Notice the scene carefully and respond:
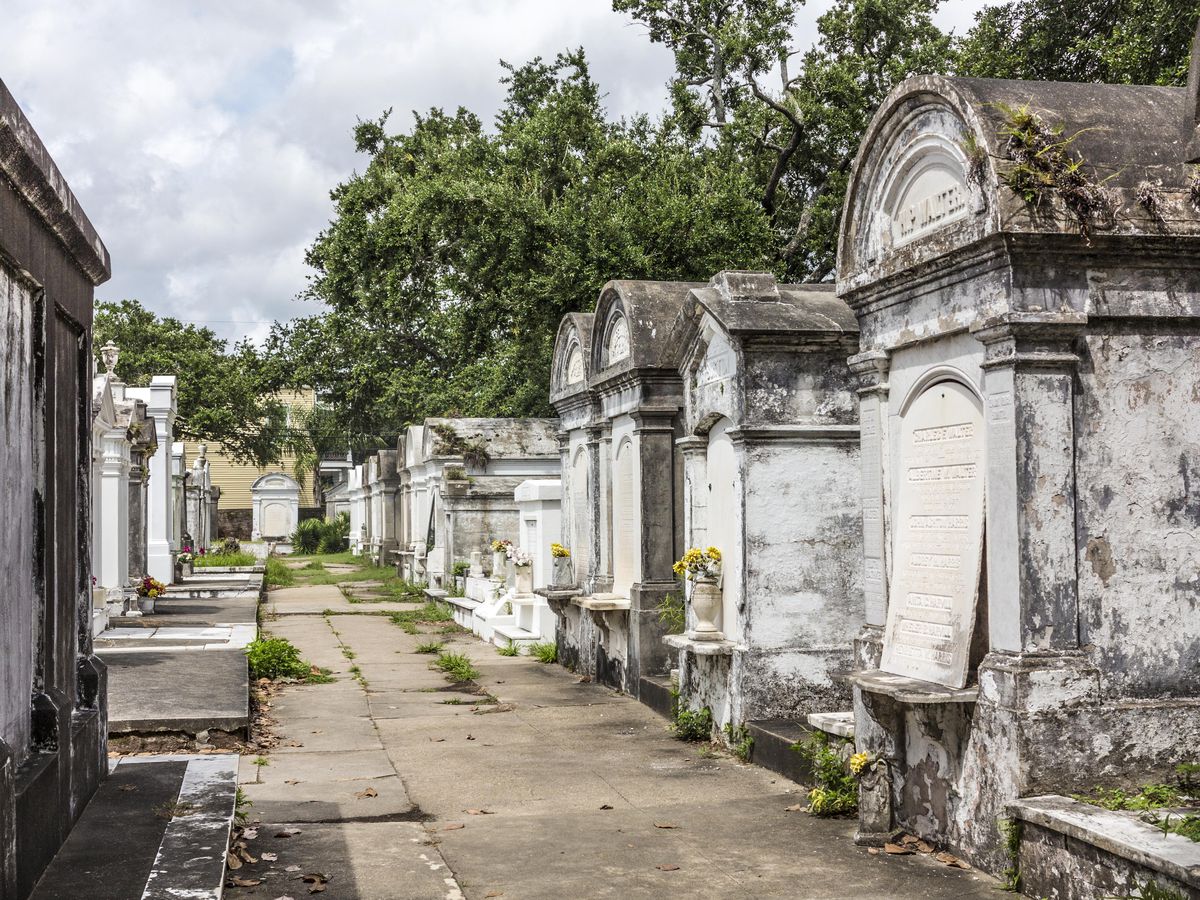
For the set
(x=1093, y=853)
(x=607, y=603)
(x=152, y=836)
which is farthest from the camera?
(x=607, y=603)

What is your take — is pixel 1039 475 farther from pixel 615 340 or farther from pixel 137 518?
pixel 137 518

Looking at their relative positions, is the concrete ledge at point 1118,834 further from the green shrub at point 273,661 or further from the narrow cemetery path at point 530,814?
the green shrub at point 273,661

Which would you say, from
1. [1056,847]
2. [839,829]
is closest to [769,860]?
[839,829]

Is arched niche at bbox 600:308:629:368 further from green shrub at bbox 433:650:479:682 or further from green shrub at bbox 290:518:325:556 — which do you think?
green shrub at bbox 290:518:325:556

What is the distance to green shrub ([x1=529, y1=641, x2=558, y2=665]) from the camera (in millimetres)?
14453

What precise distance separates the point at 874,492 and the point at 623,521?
536cm

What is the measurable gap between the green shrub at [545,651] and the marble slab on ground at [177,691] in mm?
3573

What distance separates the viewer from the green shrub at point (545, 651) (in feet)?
47.4

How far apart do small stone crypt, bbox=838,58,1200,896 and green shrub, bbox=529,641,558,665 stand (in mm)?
8556

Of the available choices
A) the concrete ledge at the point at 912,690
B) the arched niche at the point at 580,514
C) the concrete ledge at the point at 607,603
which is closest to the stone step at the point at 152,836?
the concrete ledge at the point at 912,690

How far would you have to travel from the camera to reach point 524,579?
635 inches

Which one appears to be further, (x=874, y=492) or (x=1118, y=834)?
(x=874, y=492)

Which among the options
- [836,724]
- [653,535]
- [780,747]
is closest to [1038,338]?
[836,724]

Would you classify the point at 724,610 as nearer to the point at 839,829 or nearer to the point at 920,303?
the point at 839,829
